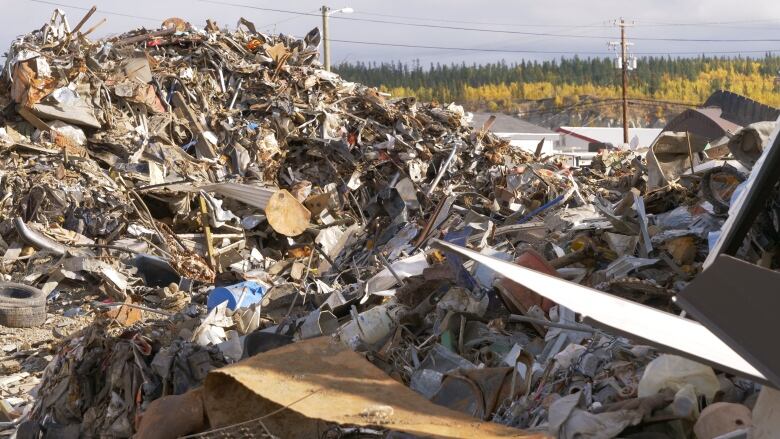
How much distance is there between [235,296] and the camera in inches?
323

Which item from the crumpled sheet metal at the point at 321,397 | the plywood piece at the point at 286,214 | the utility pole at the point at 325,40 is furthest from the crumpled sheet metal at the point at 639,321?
the utility pole at the point at 325,40

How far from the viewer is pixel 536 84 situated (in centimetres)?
9600

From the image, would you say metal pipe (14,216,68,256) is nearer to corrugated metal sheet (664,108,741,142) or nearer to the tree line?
corrugated metal sheet (664,108,741,142)

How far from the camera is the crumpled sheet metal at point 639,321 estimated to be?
3014mm

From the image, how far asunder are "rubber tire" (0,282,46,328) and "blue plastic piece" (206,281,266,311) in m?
1.95

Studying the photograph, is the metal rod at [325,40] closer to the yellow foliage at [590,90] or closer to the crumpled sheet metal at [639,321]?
the crumpled sheet metal at [639,321]

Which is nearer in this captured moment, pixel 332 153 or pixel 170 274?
pixel 170 274

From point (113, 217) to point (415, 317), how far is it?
613 centimetres

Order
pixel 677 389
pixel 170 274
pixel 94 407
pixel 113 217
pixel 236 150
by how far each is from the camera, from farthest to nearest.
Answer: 1. pixel 236 150
2. pixel 113 217
3. pixel 170 274
4. pixel 94 407
5. pixel 677 389

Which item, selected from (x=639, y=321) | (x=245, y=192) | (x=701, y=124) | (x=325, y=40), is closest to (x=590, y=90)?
(x=325, y=40)

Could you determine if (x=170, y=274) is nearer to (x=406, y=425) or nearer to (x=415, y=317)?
(x=415, y=317)

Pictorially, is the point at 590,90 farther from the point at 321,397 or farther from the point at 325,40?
the point at 321,397

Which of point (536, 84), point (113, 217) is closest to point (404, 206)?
point (113, 217)

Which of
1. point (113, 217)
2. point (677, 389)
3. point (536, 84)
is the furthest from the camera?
point (536, 84)
